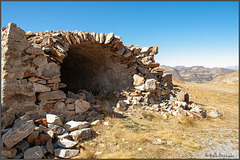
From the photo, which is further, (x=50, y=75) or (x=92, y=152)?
(x=50, y=75)

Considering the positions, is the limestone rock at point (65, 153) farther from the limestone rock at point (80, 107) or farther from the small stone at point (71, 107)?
the limestone rock at point (80, 107)

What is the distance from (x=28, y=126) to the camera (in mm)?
3125

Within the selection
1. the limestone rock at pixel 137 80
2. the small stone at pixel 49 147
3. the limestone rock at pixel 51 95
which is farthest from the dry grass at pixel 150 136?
the limestone rock at pixel 137 80

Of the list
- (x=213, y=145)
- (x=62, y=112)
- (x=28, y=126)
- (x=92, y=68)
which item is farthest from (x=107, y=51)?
(x=213, y=145)

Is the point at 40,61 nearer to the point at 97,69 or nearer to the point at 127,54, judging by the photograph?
Answer: the point at 97,69

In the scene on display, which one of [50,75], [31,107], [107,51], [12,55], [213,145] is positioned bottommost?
[213,145]

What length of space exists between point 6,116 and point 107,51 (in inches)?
189

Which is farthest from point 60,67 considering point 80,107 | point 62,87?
point 80,107

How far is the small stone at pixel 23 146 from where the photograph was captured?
9.78ft

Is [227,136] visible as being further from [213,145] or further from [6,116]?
[6,116]

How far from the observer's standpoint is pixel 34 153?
9.48ft

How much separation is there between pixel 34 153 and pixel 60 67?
2639mm

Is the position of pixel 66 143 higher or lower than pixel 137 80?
lower

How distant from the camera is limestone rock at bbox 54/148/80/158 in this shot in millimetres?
2910
